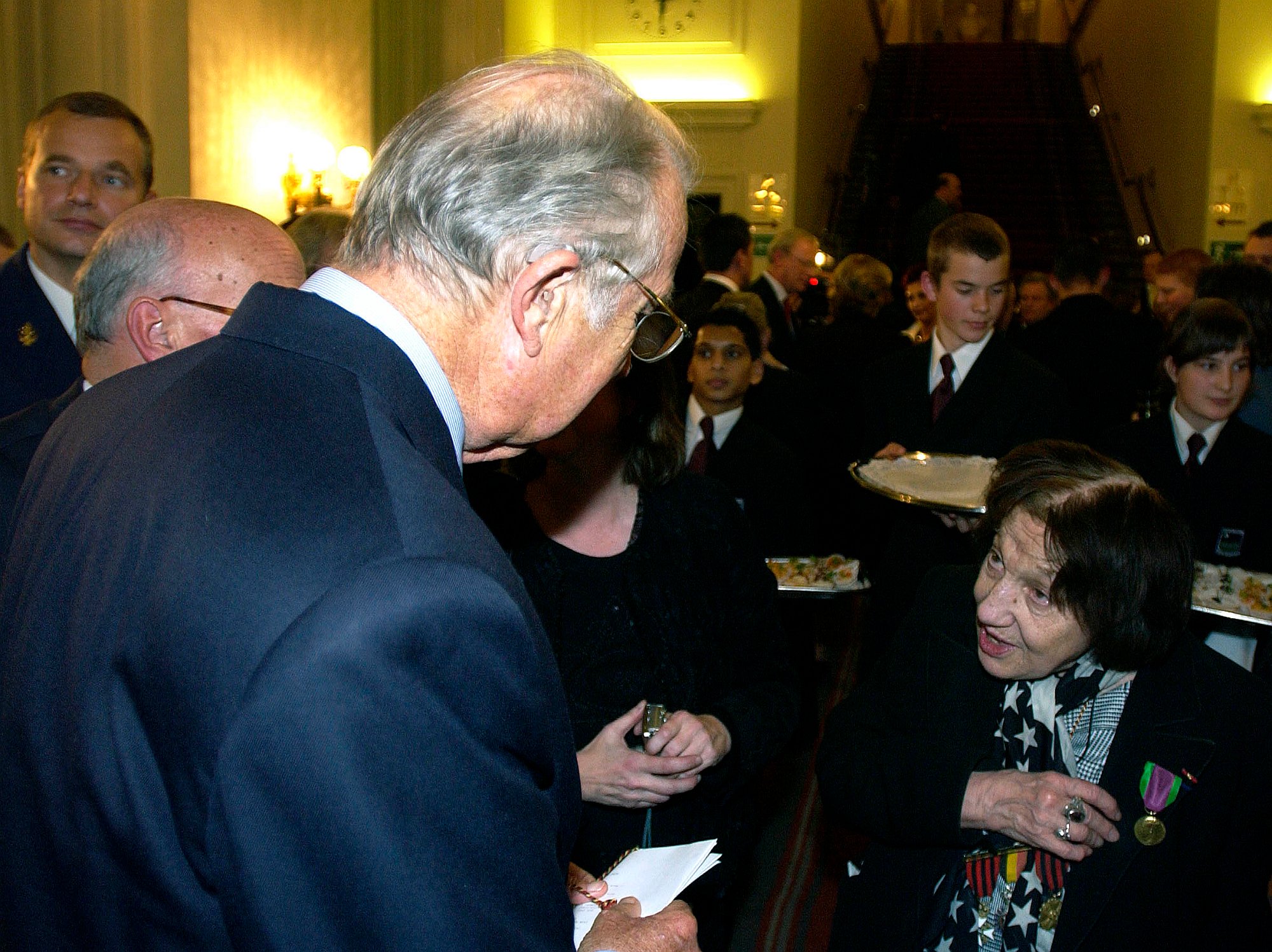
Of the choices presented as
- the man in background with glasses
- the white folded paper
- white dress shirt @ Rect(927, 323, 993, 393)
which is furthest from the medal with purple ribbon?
the man in background with glasses

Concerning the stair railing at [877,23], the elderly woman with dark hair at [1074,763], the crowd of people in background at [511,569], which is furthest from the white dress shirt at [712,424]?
the stair railing at [877,23]

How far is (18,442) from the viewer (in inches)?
73.6

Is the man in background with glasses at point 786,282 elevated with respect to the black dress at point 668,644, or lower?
elevated

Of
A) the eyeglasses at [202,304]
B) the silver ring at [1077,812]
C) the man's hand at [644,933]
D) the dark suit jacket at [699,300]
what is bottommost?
the silver ring at [1077,812]

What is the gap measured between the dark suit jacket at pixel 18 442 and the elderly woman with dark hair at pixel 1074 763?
155 cm

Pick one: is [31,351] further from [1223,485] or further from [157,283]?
[1223,485]

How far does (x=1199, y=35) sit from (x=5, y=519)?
13720mm

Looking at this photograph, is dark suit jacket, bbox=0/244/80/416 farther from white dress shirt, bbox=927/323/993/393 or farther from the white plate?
the white plate

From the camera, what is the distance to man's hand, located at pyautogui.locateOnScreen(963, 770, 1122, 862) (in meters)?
1.87

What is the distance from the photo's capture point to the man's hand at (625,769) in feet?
6.05

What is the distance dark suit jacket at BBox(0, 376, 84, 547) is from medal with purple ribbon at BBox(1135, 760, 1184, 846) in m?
1.89

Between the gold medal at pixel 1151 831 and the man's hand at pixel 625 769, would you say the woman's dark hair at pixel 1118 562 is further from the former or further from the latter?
the man's hand at pixel 625 769

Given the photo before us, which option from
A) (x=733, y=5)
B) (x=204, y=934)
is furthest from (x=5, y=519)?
(x=733, y=5)

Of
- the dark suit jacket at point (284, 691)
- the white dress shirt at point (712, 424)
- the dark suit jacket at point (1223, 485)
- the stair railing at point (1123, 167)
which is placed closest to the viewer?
the dark suit jacket at point (284, 691)
